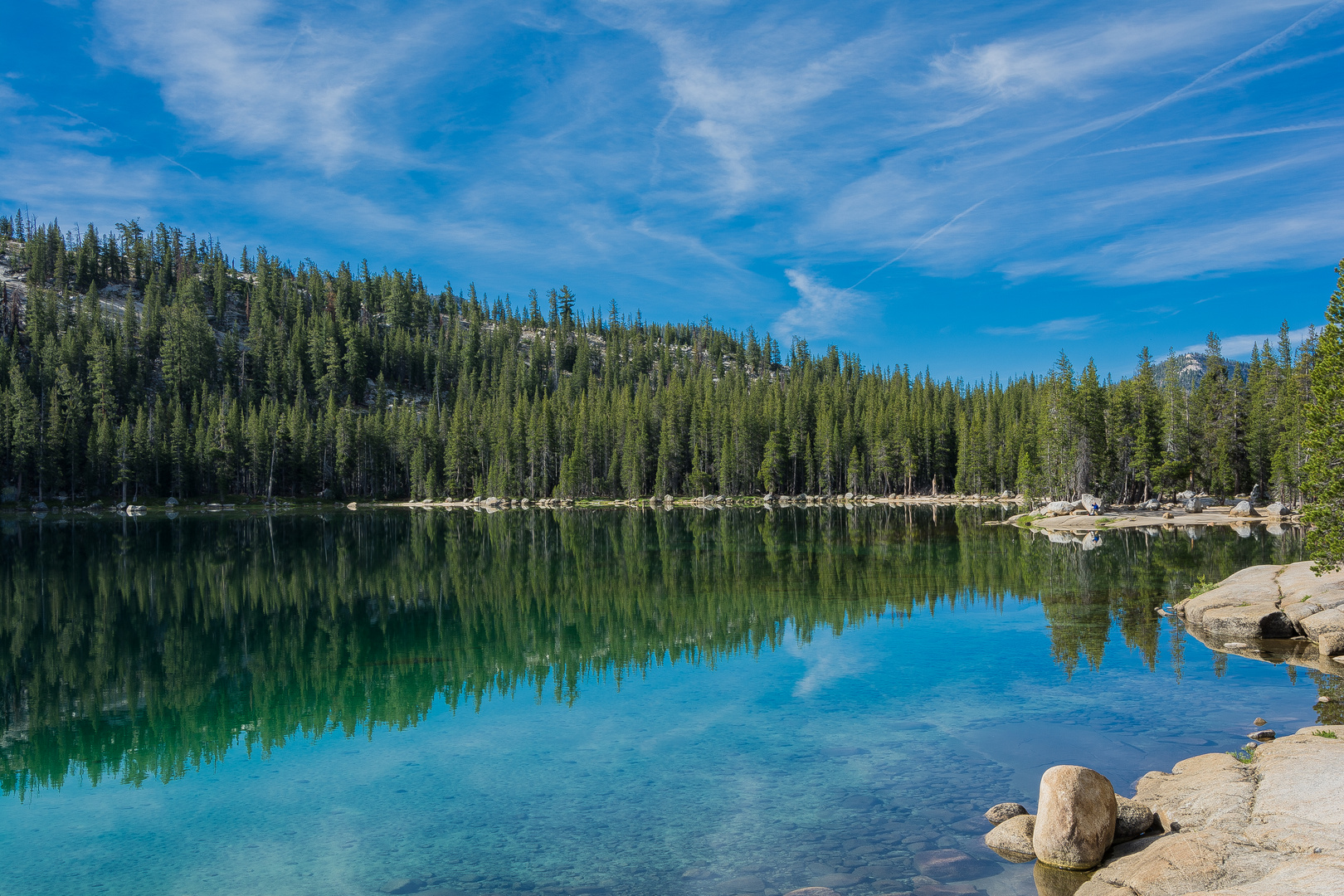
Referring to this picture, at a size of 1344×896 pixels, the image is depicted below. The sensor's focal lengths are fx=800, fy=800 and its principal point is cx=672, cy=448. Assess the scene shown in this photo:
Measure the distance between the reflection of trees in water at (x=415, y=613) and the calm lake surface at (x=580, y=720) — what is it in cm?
19

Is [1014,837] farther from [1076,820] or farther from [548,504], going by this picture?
[548,504]

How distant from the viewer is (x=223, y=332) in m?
179

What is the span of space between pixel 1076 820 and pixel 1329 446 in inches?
770

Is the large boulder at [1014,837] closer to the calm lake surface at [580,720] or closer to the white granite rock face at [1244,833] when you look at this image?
the calm lake surface at [580,720]

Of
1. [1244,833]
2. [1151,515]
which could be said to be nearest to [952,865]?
[1244,833]

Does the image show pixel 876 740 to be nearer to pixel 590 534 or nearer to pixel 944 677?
pixel 944 677

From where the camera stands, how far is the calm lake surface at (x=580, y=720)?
1193cm

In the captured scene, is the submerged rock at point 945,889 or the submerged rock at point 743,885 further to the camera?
the submerged rock at point 743,885

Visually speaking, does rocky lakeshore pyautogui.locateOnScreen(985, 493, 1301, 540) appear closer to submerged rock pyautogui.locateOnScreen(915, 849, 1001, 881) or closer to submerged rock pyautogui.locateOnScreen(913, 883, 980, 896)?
submerged rock pyautogui.locateOnScreen(915, 849, 1001, 881)

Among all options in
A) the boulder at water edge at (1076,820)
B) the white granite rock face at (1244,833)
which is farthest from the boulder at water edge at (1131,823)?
the boulder at water edge at (1076,820)

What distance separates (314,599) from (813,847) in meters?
30.4

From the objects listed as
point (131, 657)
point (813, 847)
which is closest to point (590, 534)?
point (131, 657)

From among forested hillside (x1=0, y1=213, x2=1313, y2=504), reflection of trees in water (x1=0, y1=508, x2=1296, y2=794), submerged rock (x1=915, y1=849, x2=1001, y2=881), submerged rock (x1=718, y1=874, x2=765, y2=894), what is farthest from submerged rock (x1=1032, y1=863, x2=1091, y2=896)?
forested hillside (x1=0, y1=213, x2=1313, y2=504)

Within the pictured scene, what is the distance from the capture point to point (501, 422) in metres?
136
